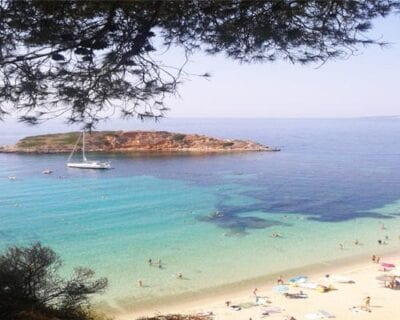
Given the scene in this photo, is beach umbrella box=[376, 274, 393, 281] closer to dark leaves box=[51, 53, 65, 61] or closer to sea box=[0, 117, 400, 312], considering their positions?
sea box=[0, 117, 400, 312]

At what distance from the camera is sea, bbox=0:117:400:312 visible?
20562 mm

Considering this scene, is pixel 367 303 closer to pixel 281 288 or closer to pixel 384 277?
pixel 281 288

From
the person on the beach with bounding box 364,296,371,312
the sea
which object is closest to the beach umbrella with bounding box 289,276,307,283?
the sea

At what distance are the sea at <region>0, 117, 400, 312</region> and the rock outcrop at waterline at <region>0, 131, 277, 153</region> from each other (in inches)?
611

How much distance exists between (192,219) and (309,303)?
1504 centimetres

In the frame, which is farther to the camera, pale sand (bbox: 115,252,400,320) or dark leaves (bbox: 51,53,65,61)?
pale sand (bbox: 115,252,400,320)

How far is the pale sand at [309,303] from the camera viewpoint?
1592 cm

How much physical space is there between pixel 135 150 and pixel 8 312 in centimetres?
6735

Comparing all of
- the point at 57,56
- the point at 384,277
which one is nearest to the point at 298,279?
the point at 384,277

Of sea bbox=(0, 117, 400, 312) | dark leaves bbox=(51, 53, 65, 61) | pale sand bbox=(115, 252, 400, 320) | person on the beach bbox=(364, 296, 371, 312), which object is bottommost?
pale sand bbox=(115, 252, 400, 320)

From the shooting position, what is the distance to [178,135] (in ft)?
256

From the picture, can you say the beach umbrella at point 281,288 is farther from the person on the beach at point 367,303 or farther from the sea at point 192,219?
the person on the beach at point 367,303

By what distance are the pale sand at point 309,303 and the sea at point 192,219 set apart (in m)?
0.91

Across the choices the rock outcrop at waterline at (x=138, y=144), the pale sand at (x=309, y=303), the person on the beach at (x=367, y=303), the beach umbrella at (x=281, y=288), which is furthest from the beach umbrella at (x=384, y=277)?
the rock outcrop at waterline at (x=138, y=144)
